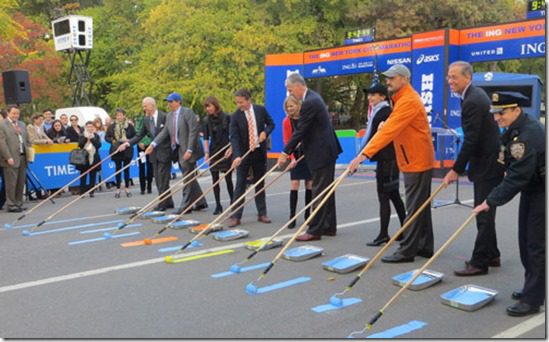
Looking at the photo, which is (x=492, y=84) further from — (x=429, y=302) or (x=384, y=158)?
(x=429, y=302)

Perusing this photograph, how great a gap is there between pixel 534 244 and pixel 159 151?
22.2 feet

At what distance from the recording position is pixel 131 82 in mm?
29625

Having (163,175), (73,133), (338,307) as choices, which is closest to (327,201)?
(338,307)

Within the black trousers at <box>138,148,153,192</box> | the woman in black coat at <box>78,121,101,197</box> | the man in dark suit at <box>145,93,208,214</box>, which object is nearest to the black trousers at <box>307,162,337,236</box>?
the man in dark suit at <box>145,93,208,214</box>

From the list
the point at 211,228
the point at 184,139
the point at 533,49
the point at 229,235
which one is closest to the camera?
the point at 229,235

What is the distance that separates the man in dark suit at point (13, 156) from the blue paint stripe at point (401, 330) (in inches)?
319

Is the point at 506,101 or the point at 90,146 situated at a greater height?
the point at 506,101

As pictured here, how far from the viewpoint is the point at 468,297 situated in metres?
4.54

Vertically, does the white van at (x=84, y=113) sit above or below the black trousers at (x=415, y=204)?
above

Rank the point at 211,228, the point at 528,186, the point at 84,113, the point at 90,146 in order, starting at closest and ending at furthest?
the point at 528,186 < the point at 211,228 < the point at 90,146 < the point at 84,113

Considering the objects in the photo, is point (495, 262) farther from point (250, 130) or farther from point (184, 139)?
point (184, 139)

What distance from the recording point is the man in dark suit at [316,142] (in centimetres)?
684

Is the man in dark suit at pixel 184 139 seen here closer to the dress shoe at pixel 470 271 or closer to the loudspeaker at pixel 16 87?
the dress shoe at pixel 470 271

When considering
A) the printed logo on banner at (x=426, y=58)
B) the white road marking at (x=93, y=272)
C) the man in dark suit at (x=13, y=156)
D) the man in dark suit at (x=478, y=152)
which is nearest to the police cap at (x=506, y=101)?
the man in dark suit at (x=478, y=152)
